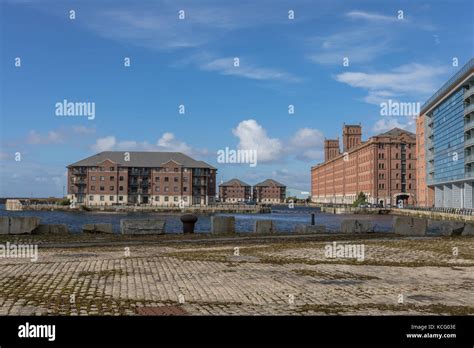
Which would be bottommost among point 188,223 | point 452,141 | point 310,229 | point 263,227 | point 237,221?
point 237,221

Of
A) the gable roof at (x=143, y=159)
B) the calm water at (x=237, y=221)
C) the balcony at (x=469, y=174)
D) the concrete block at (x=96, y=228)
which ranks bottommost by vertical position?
the calm water at (x=237, y=221)

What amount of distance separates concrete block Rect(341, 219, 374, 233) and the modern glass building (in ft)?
205

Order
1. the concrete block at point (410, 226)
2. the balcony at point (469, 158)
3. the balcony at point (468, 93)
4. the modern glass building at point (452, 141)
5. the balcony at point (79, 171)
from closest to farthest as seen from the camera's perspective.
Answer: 1. the concrete block at point (410, 226)
2. the balcony at point (469, 158)
3. the balcony at point (468, 93)
4. the modern glass building at point (452, 141)
5. the balcony at point (79, 171)

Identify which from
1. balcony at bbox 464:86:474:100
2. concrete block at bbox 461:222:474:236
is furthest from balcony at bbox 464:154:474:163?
concrete block at bbox 461:222:474:236

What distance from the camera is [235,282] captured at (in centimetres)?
1254

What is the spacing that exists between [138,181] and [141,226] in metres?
140

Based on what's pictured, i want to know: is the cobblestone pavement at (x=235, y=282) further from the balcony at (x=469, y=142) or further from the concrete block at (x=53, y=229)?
the balcony at (x=469, y=142)

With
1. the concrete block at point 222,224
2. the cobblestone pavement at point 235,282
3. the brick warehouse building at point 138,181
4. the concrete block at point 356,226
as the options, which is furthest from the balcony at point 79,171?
the cobblestone pavement at point 235,282

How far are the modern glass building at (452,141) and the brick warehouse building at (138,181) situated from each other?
7336 cm

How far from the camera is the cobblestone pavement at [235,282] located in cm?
944

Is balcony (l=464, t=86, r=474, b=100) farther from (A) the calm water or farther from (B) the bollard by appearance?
(B) the bollard

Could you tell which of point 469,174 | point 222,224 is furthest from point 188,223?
point 469,174

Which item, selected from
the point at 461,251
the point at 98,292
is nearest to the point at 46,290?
the point at 98,292

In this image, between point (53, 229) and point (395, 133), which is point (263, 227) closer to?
point (53, 229)
